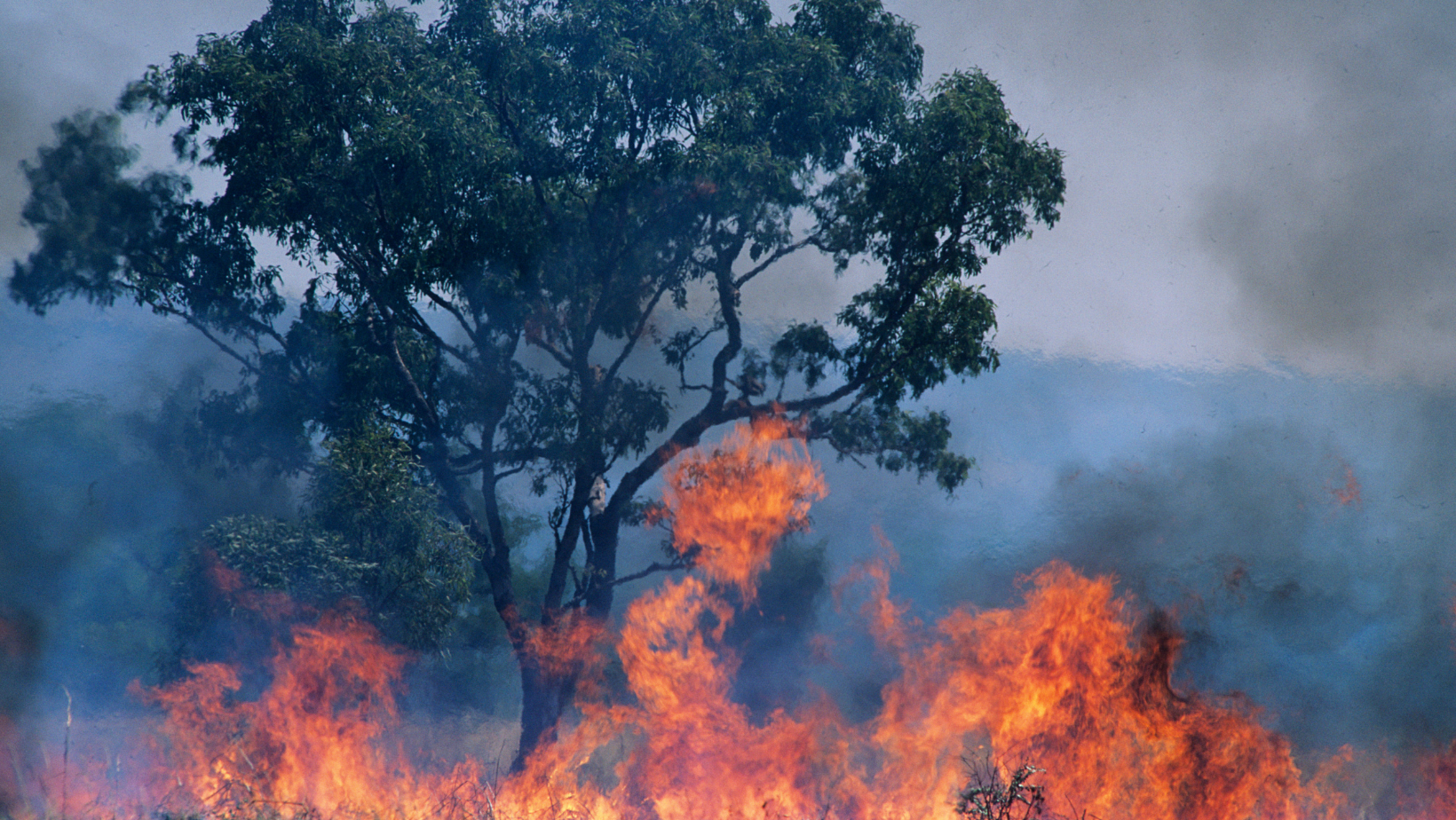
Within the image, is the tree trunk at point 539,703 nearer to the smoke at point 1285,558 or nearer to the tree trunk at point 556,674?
the tree trunk at point 556,674

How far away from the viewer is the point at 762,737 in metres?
18.0

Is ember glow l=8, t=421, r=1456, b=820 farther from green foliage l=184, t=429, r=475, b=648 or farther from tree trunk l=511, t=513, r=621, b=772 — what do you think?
green foliage l=184, t=429, r=475, b=648

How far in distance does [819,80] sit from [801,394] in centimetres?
610

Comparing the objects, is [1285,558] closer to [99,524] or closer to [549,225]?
[549,225]

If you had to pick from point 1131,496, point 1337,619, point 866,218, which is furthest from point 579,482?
point 1337,619

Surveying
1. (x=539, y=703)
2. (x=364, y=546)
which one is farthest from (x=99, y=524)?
(x=539, y=703)

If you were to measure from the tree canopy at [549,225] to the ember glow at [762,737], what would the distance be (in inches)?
57.6

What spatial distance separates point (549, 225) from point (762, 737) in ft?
34.9

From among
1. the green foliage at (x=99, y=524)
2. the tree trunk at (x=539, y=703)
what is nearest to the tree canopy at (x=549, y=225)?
the tree trunk at (x=539, y=703)

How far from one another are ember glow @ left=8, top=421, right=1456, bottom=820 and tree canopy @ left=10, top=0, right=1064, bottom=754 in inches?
57.6

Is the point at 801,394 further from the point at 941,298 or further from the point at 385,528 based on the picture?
the point at 385,528

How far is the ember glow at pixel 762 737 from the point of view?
51.5 ft

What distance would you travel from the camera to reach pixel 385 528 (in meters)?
15.8

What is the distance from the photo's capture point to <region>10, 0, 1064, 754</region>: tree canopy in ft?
51.9
